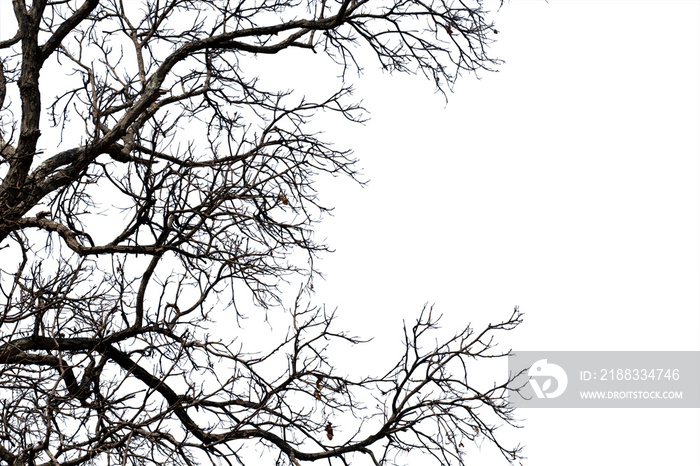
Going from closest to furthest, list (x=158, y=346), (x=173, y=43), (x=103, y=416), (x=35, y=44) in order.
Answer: (x=103, y=416)
(x=158, y=346)
(x=35, y=44)
(x=173, y=43)

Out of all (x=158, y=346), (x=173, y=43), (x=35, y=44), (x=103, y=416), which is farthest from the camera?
(x=173, y=43)

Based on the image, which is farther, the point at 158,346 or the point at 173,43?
the point at 173,43

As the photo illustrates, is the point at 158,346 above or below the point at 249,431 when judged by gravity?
above

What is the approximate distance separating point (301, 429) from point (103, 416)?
216 centimetres

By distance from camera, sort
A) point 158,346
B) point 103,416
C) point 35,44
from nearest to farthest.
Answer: point 103,416 < point 158,346 < point 35,44

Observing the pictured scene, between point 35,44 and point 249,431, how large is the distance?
5.51m

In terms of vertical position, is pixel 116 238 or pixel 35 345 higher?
pixel 116 238

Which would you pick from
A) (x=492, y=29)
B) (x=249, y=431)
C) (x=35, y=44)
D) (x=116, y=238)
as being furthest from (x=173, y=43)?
(x=249, y=431)

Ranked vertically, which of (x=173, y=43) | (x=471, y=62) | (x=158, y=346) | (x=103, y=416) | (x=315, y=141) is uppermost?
(x=173, y=43)

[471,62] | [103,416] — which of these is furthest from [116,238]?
A: [471,62]

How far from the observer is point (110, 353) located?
32.4 feet

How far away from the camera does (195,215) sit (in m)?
9.33

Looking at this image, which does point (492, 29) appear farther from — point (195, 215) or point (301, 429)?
point (301, 429)

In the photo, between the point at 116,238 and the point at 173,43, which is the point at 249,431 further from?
the point at 173,43
